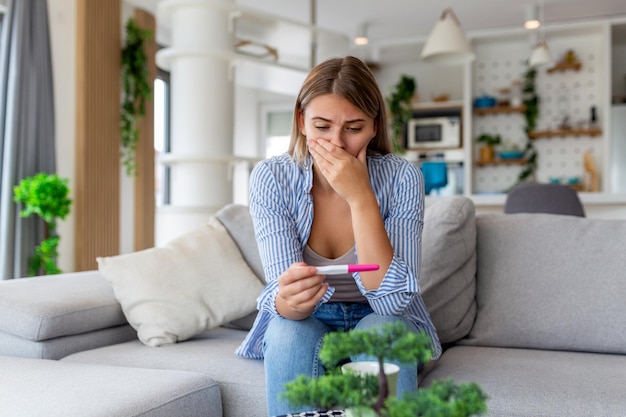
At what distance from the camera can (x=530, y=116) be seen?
7.40 metres

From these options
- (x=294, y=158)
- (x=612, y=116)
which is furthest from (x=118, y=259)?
(x=612, y=116)

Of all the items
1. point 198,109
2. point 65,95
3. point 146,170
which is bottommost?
point 146,170

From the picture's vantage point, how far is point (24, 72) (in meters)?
4.67

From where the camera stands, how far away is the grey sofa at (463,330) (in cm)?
148

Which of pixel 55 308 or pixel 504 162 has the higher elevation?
pixel 504 162

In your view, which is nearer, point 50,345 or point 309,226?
point 309,226

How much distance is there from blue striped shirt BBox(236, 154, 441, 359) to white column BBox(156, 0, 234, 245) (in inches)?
130

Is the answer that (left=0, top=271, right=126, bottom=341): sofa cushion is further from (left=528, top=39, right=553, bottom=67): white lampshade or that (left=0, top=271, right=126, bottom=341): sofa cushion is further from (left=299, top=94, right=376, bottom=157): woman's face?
(left=528, top=39, right=553, bottom=67): white lampshade

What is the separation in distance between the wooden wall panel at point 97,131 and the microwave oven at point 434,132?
3736 mm

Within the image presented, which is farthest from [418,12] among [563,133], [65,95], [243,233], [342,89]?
[342,89]

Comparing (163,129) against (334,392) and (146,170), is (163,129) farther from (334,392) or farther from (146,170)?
(334,392)

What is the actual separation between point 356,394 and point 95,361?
1.31m

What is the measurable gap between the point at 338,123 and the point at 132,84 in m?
4.72

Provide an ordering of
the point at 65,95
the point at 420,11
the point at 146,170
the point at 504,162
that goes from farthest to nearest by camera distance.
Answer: the point at 504,162 → the point at 420,11 → the point at 146,170 → the point at 65,95
